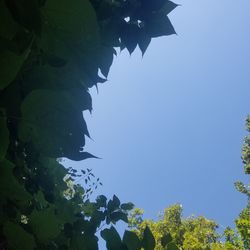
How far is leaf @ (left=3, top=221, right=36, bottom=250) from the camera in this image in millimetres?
580

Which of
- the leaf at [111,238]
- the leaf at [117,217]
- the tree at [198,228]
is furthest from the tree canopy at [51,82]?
the tree at [198,228]

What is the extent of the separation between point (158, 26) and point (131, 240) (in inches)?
27.6

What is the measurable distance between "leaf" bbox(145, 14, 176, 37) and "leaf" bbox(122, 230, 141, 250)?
2.08 feet

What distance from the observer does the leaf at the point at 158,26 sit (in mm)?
1122

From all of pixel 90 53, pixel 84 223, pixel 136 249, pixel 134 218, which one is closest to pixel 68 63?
pixel 90 53

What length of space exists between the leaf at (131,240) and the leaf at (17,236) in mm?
237

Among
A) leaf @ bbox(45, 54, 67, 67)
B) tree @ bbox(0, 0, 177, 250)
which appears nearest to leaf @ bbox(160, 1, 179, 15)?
tree @ bbox(0, 0, 177, 250)

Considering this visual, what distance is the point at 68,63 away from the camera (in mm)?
611

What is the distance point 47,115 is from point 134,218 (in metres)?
16.1

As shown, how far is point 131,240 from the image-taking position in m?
0.75

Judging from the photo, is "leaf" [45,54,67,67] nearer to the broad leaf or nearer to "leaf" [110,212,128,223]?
the broad leaf

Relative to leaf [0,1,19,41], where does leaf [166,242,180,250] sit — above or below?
below

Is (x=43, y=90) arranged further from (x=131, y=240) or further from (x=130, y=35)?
(x=130, y=35)

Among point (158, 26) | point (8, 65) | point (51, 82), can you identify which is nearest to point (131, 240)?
point (51, 82)
